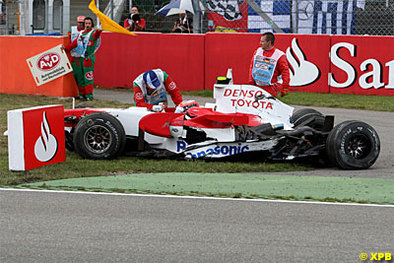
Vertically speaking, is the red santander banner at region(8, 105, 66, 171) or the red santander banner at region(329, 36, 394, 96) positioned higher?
the red santander banner at region(329, 36, 394, 96)

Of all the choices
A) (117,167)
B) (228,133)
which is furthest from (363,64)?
(117,167)

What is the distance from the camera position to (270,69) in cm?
1091

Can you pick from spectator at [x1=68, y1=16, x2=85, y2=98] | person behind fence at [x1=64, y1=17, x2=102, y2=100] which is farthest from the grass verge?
spectator at [x1=68, y1=16, x2=85, y2=98]

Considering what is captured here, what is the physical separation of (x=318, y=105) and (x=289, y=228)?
383 inches

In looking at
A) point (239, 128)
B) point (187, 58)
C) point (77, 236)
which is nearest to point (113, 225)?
point (77, 236)

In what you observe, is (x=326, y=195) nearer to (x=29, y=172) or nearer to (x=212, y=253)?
(x=212, y=253)

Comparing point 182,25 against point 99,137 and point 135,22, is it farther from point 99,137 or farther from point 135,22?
point 99,137

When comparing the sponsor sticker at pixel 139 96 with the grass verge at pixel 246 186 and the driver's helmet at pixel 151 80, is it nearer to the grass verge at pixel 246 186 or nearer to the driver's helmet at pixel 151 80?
the driver's helmet at pixel 151 80

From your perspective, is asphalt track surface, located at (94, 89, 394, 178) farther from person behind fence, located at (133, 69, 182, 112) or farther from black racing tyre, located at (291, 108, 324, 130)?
person behind fence, located at (133, 69, 182, 112)

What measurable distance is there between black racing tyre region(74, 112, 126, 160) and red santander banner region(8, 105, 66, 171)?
28 centimetres

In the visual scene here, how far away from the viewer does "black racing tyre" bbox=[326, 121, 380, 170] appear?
9203 millimetres

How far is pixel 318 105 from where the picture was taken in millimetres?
15664

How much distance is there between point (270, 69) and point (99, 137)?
8.91 feet

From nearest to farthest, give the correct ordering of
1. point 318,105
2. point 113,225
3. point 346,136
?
point 113,225
point 346,136
point 318,105
